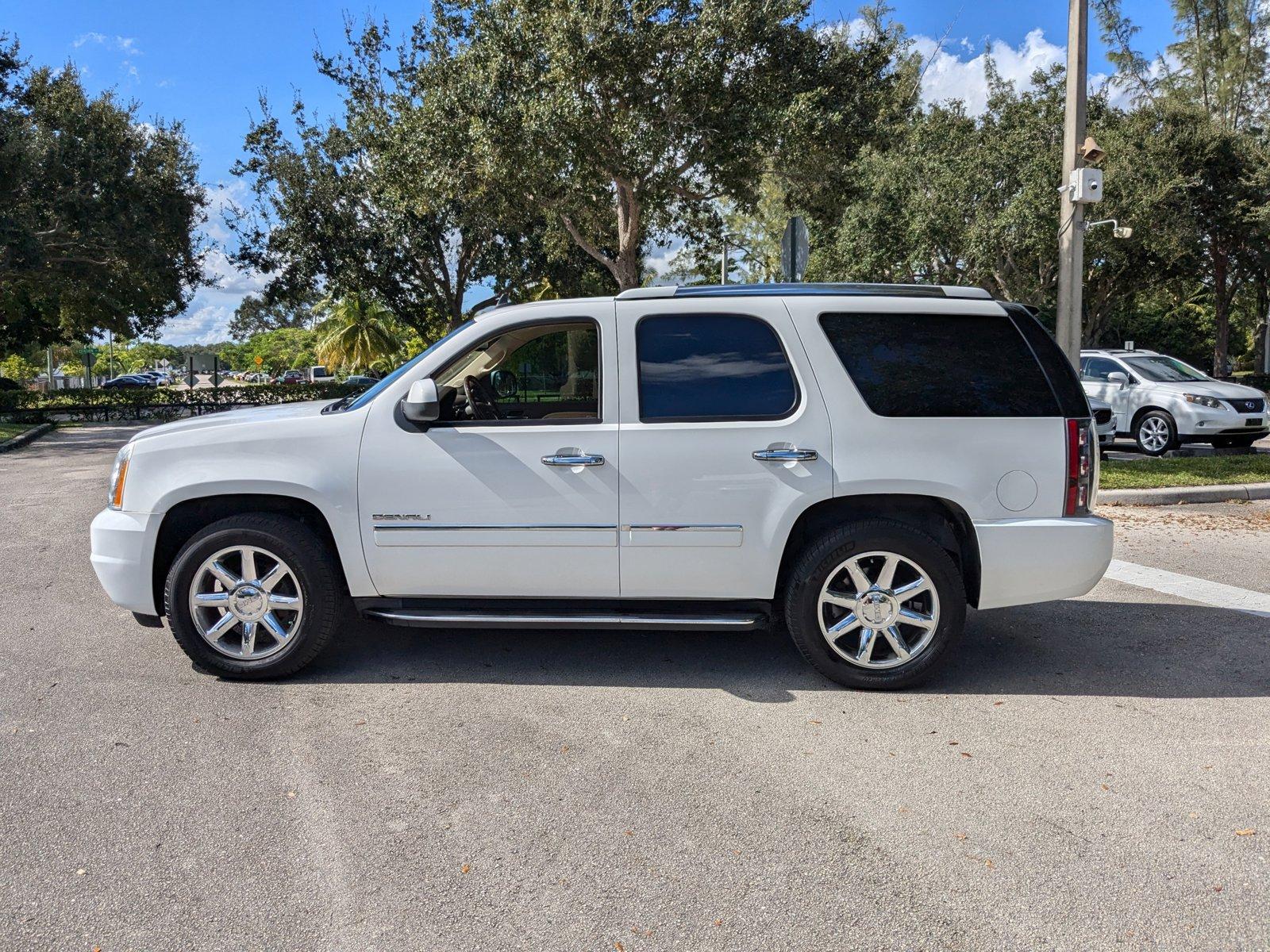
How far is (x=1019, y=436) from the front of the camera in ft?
14.8

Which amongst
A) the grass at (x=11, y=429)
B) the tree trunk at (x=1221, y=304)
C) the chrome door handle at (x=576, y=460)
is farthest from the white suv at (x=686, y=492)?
the tree trunk at (x=1221, y=304)

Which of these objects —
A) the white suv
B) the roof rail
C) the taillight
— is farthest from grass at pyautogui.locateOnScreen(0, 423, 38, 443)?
the taillight

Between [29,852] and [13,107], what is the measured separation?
27339 millimetres

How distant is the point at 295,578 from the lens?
4.61 meters

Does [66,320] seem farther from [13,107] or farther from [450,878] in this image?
[450,878]

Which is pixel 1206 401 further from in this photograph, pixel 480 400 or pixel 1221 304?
pixel 1221 304

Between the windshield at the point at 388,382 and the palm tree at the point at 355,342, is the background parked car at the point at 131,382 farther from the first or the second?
the windshield at the point at 388,382

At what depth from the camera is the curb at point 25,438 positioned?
18.5 meters

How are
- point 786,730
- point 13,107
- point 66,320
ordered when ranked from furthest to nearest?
point 66,320 → point 13,107 → point 786,730

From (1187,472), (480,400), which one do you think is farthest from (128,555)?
(1187,472)

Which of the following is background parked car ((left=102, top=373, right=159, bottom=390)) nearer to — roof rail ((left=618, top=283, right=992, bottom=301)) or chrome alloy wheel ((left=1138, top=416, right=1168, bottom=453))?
chrome alloy wheel ((left=1138, top=416, right=1168, bottom=453))

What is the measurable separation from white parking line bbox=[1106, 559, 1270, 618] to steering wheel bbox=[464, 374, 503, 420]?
4.44 metres

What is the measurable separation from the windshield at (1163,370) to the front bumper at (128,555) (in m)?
14.6

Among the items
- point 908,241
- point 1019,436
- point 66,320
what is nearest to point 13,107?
point 66,320
